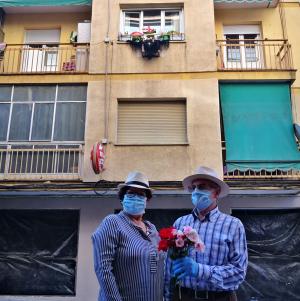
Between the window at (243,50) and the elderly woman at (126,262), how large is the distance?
10.3 m

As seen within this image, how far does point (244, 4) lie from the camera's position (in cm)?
1270

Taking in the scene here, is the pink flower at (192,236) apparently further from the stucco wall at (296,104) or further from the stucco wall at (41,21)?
the stucco wall at (41,21)

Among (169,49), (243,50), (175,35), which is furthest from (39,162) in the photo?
(243,50)

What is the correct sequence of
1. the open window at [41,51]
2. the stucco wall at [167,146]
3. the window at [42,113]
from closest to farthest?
the stucco wall at [167,146] → the window at [42,113] → the open window at [41,51]

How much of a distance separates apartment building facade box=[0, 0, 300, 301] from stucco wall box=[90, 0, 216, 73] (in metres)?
0.03

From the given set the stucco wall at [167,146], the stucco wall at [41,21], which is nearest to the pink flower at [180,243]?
the stucco wall at [167,146]

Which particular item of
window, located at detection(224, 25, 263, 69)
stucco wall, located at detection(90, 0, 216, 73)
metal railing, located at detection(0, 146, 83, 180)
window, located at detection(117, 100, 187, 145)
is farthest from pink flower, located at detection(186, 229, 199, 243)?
window, located at detection(224, 25, 263, 69)

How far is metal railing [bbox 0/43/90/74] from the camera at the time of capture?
12.3 meters

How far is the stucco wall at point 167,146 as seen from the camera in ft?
35.0

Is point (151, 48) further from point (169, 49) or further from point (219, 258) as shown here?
point (219, 258)

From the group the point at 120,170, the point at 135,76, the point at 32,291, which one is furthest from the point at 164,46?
the point at 32,291

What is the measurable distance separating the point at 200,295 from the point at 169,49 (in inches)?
391

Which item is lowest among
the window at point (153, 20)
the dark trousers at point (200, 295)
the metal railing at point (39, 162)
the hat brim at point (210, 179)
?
the dark trousers at point (200, 295)

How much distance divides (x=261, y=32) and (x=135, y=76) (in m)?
4.96
